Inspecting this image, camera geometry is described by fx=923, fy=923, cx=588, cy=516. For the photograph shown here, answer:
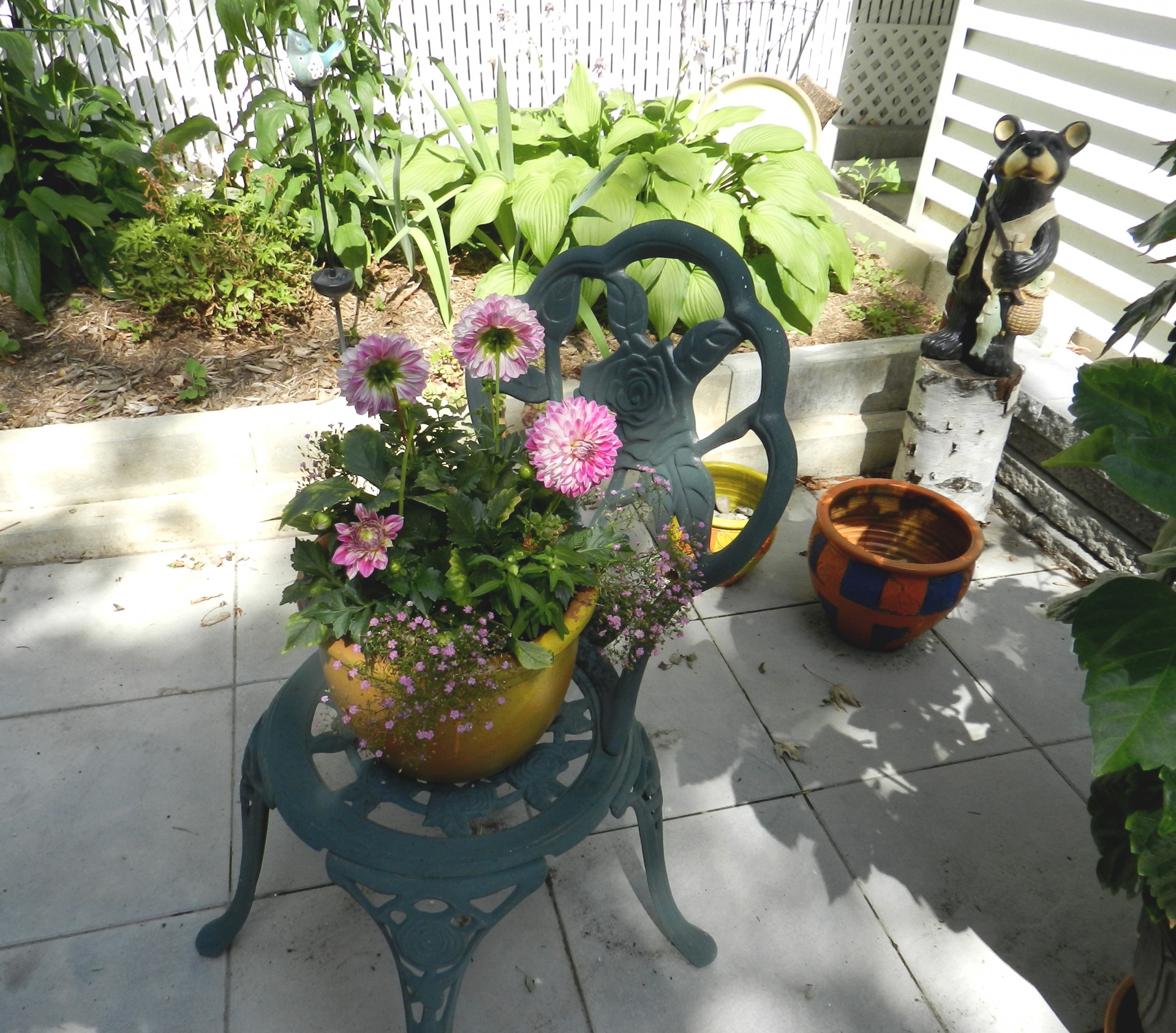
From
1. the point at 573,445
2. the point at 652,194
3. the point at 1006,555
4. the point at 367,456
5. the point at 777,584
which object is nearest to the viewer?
the point at 573,445

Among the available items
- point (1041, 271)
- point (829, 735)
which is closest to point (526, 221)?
point (1041, 271)

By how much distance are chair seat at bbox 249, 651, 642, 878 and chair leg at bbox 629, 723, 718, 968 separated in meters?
0.04

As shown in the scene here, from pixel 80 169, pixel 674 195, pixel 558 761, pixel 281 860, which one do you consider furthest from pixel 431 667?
pixel 80 169

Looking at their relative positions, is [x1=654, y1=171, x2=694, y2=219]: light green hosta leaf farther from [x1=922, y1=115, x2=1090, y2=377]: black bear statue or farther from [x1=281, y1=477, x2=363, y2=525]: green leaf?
[x1=281, y1=477, x2=363, y2=525]: green leaf

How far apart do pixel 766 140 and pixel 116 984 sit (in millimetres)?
3198

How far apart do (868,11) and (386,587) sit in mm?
6007

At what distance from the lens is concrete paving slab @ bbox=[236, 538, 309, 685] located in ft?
7.81

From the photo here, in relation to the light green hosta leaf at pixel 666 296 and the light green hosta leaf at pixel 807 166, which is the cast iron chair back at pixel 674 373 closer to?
the light green hosta leaf at pixel 666 296

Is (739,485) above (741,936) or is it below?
above

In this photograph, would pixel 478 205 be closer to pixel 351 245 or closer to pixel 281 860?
pixel 351 245

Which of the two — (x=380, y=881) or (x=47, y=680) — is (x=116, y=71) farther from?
(x=380, y=881)

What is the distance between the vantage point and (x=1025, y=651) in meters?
2.55

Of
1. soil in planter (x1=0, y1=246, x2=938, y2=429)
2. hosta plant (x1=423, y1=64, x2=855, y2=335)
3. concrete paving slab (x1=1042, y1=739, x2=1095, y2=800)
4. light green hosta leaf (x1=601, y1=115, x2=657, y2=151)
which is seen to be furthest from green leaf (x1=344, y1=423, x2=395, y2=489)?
light green hosta leaf (x1=601, y1=115, x2=657, y2=151)

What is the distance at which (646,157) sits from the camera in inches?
126
